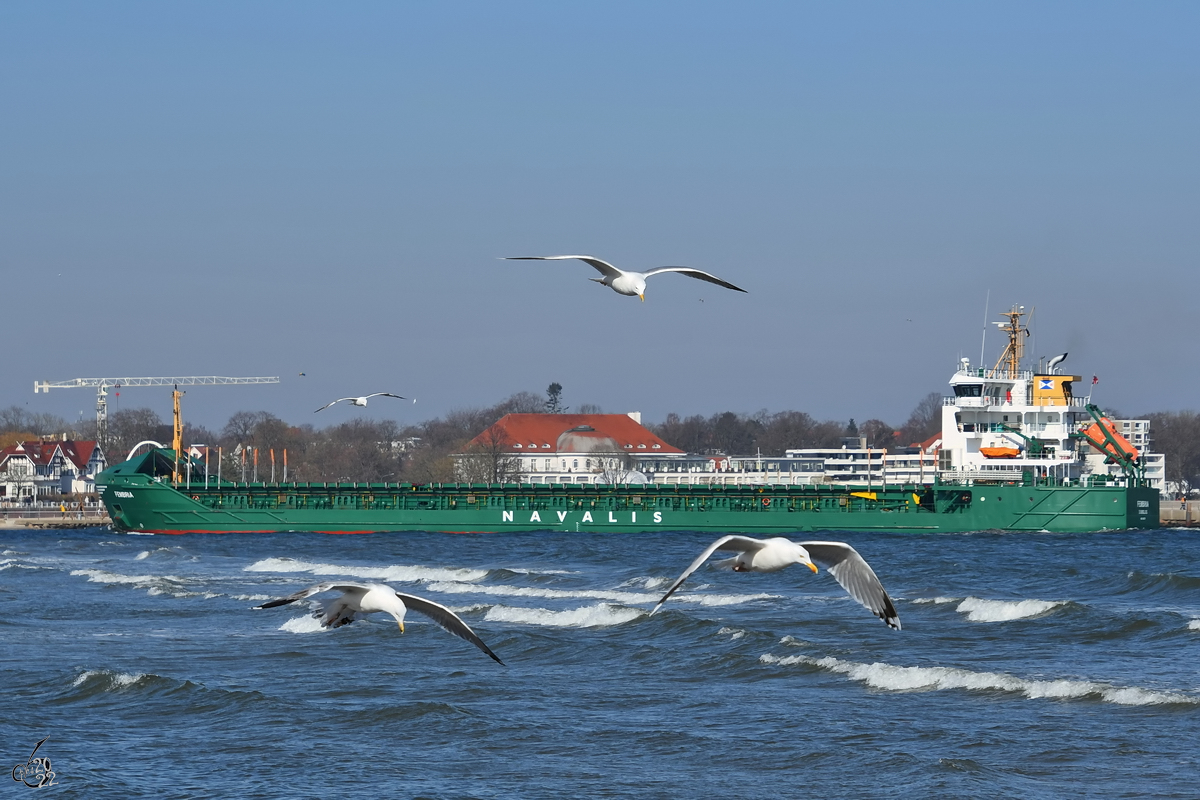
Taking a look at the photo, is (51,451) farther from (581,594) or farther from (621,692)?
(621,692)

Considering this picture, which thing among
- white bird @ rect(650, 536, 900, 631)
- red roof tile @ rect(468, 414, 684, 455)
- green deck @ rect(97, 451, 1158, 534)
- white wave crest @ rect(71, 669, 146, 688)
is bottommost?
white wave crest @ rect(71, 669, 146, 688)

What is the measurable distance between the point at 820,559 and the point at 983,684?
903cm

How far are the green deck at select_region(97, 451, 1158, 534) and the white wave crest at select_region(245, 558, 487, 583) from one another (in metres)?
19.6

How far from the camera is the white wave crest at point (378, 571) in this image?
137 ft

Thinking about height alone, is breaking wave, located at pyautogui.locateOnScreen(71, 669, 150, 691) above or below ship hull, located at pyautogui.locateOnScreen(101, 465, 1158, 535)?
below

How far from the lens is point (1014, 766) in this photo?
640 inches

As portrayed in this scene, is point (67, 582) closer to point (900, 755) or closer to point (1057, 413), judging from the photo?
point (900, 755)

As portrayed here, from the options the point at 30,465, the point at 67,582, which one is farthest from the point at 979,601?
the point at 30,465

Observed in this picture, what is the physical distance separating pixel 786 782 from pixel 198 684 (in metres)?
9.37

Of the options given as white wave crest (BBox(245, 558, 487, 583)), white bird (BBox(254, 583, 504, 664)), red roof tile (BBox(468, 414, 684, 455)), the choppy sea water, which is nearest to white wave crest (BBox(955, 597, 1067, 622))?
the choppy sea water

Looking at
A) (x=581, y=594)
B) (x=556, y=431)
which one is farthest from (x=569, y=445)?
(x=581, y=594)

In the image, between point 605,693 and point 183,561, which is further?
point 183,561

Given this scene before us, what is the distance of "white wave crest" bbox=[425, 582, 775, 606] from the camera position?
34.5m

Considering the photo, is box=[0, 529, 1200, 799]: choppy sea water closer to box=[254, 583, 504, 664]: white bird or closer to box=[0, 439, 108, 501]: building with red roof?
box=[254, 583, 504, 664]: white bird
